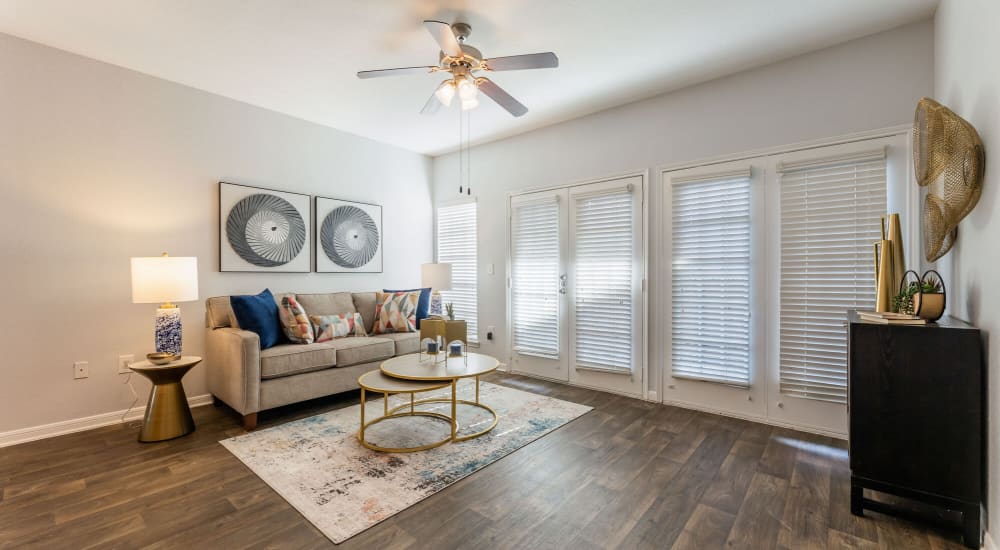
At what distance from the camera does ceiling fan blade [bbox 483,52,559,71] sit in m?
2.32

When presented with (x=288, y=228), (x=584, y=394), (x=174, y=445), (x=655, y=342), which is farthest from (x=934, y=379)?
(x=288, y=228)

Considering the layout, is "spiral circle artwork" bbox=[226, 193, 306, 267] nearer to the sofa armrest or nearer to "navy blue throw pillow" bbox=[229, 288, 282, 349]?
"navy blue throw pillow" bbox=[229, 288, 282, 349]

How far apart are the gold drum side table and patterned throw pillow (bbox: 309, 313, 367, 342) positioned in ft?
3.26

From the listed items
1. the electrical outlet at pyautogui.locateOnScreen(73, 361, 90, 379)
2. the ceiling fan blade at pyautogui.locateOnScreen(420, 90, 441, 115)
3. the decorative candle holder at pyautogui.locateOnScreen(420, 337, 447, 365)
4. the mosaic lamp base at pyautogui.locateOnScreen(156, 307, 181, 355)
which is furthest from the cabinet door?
the electrical outlet at pyautogui.locateOnScreen(73, 361, 90, 379)

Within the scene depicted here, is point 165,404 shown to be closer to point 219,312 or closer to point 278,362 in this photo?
point 278,362

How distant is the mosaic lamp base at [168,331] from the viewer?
292 centimetres

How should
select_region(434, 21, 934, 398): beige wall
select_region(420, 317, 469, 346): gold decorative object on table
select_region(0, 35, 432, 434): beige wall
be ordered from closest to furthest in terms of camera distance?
select_region(434, 21, 934, 398): beige wall < select_region(0, 35, 432, 434): beige wall < select_region(420, 317, 469, 346): gold decorative object on table

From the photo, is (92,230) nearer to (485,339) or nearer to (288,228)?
(288,228)

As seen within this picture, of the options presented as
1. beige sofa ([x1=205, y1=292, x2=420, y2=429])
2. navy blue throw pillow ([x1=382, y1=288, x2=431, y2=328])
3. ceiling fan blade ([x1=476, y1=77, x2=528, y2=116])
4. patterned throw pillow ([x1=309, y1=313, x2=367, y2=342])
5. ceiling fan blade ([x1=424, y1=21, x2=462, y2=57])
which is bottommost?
beige sofa ([x1=205, y1=292, x2=420, y2=429])

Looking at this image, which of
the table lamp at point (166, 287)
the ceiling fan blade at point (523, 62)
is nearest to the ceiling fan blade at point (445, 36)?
the ceiling fan blade at point (523, 62)

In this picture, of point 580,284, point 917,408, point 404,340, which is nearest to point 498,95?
point 580,284

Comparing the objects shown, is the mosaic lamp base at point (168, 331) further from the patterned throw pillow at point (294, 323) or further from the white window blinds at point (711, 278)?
the white window blinds at point (711, 278)

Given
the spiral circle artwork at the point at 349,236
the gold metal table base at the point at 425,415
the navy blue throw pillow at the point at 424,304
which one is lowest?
the gold metal table base at the point at 425,415

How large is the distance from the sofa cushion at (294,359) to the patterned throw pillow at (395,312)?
78 cm
